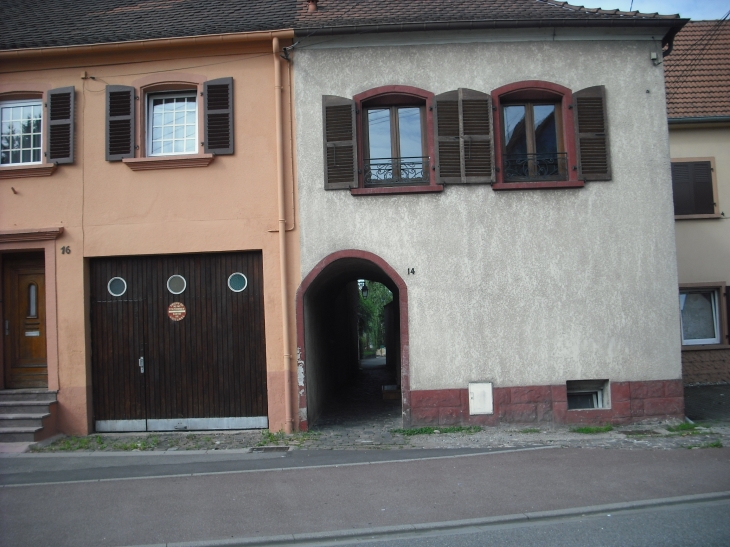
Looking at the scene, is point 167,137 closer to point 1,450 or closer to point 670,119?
point 1,450

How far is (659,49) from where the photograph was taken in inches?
405

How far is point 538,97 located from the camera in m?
10.4

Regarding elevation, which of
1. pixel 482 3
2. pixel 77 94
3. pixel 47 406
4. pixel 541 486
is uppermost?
pixel 482 3

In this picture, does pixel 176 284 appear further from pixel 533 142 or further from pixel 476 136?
pixel 533 142

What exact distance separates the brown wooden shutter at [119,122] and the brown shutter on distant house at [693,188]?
1163cm

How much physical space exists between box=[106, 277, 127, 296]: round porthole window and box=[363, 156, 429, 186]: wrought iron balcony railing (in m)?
4.42

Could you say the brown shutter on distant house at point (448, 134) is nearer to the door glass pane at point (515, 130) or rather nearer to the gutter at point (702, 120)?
the door glass pane at point (515, 130)

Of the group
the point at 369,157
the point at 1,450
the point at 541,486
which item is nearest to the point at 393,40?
the point at 369,157

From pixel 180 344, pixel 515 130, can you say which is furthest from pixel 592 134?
pixel 180 344

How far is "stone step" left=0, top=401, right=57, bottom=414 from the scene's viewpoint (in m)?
9.98

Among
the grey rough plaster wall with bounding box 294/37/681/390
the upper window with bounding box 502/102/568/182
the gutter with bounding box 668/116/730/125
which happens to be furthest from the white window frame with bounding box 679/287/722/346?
the upper window with bounding box 502/102/568/182

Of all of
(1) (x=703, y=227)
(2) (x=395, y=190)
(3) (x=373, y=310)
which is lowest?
(3) (x=373, y=310)

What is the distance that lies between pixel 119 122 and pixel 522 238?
6911mm

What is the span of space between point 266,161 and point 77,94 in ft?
11.3
